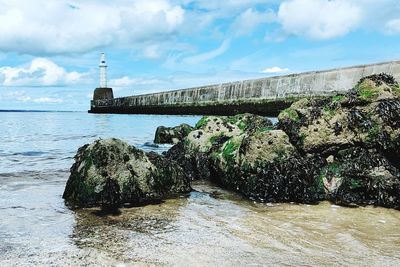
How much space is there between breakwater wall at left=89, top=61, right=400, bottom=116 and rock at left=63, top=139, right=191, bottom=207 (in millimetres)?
12767

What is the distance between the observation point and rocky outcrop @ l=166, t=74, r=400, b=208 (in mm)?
4918

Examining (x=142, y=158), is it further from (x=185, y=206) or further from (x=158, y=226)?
(x=158, y=226)

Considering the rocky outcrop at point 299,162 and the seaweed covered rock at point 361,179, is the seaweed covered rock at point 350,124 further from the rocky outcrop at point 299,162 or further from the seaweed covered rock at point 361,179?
the seaweed covered rock at point 361,179

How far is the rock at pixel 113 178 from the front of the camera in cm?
454

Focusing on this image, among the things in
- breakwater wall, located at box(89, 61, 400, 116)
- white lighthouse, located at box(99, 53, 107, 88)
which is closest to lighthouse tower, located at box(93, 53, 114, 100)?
white lighthouse, located at box(99, 53, 107, 88)

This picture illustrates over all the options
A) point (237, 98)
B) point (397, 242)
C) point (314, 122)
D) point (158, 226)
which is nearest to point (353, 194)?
point (314, 122)

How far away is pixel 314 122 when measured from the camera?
5.49 metres

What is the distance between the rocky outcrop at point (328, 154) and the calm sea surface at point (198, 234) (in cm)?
29

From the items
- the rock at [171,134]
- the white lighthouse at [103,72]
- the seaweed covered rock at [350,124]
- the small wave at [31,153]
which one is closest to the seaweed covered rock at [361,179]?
the seaweed covered rock at [350,124]

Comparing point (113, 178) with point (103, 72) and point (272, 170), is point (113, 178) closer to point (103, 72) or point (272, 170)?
point (272, 170)

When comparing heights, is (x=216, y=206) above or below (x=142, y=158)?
below

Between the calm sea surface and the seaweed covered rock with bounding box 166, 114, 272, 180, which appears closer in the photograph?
the calm sea surface

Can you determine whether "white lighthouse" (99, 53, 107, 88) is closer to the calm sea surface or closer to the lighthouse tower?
the lighthouse tower

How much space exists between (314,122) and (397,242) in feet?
7.75
